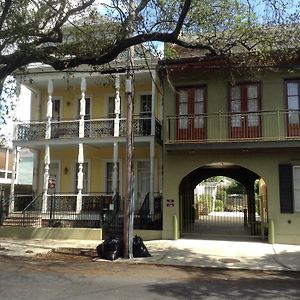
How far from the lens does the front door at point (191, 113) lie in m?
18.0

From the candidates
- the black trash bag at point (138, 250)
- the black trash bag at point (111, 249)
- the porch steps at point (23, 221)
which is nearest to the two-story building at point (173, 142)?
the porch steps at point (23, 221)

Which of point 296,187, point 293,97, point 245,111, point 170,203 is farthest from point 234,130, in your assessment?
point 170,203

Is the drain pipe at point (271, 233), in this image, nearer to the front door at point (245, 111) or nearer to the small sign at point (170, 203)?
the front door at point (245, 111)

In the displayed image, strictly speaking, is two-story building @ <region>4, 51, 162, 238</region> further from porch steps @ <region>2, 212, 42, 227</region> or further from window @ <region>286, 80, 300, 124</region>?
window @ <region>286, 80, 300, 124</region>

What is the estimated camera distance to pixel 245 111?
57.7ft

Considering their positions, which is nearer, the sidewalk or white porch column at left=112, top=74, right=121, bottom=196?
the sidewalk

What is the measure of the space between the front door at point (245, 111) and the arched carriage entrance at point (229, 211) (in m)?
2.34

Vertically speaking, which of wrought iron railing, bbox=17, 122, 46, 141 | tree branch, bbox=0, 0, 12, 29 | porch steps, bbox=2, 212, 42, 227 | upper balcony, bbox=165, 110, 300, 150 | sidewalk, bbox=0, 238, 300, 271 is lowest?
sidewalk, bbox=0, 238, 300, 271

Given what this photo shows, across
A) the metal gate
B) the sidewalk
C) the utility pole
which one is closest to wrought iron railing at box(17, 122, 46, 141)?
the sidewalk

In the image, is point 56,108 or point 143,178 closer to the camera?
point 143,178

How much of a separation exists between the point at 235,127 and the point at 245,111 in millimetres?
723

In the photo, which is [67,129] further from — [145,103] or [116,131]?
[145,103]

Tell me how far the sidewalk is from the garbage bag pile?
0.28 metres

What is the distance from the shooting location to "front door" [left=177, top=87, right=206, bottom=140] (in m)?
18.0
